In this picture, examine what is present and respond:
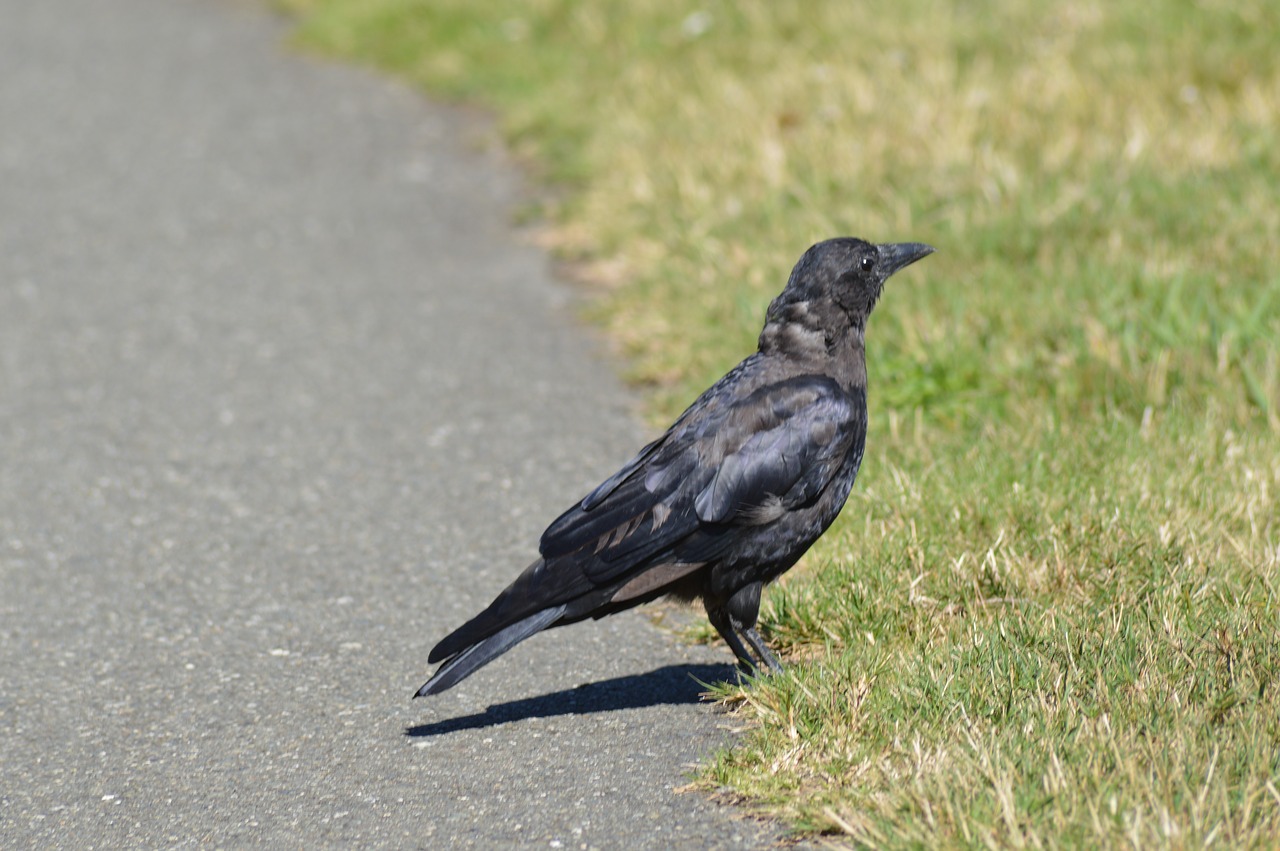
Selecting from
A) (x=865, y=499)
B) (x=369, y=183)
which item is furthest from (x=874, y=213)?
(x=369, y=183)

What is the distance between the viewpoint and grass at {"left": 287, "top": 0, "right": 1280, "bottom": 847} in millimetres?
3439

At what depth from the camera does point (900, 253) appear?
4621 millimetres

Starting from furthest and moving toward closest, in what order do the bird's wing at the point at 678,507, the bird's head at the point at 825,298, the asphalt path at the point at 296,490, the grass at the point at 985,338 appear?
the bird's head at the point at 825,298 < the bird's wing at the point at 678,507 < the asphalt path at the point at 296,490 < the grass at the point at 985,338

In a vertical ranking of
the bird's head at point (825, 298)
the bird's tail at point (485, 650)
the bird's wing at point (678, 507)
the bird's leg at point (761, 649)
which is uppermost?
the bird's head at point (825, 298)

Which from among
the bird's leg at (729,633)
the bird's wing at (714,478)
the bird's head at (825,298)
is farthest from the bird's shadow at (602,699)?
the bird's head at (825,298)

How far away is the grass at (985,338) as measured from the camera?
3439mm

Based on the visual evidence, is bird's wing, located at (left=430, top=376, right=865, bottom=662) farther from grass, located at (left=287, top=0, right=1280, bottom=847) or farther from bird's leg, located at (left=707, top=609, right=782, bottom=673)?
grass, located at (left=287, top=0, right=1280, bottom=847)

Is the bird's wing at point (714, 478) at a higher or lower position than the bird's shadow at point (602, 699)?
higher

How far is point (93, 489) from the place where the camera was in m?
5.87

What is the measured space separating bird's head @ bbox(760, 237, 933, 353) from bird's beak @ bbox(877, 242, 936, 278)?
1.9 inches

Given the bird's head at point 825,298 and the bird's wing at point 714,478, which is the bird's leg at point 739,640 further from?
the bird's head at point 825,298

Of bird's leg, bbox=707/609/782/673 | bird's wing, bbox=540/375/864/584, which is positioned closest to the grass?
bird's leg, bbox=707/609/782/673

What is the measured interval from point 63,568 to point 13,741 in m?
1.22

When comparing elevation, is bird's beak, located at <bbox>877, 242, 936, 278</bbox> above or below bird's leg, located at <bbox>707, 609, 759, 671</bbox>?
above
